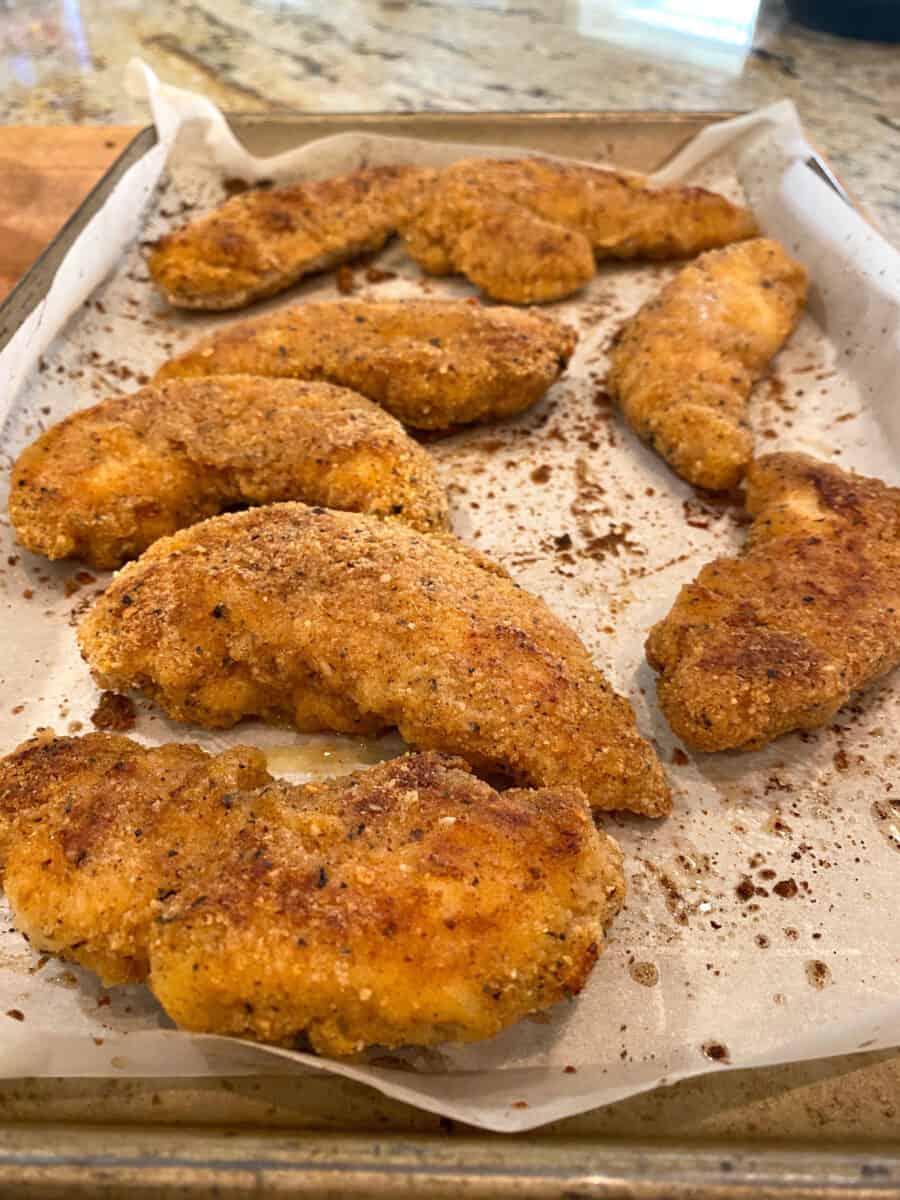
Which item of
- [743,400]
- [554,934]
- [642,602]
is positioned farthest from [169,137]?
[554,934]

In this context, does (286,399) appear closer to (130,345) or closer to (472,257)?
(130,345)

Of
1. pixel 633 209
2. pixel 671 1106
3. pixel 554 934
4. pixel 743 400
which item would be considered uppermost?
pixel 633 209

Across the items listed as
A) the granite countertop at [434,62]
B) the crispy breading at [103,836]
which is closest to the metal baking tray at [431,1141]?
the crispy breading at [103,836]

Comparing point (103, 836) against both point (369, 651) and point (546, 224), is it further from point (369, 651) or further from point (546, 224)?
point (546, 224)

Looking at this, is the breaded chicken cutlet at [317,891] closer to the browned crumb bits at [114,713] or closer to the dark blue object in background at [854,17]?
the browned crumb bits at [114,713]

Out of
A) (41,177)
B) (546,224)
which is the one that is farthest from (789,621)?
(41,177)

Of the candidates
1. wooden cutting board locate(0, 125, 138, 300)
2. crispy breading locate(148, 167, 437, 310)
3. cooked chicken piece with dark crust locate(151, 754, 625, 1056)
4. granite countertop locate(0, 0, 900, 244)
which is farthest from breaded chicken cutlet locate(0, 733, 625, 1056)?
granite countertop locate(0, 0, 900, 244)
